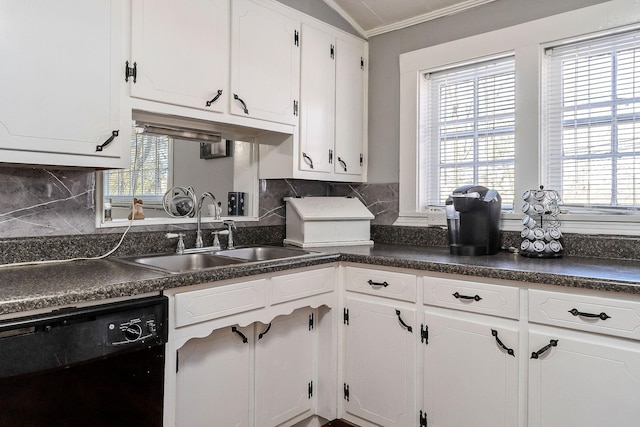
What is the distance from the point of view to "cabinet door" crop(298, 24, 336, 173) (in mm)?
2469

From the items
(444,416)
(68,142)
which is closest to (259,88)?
(68,142)

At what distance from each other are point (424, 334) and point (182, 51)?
66.5 inches

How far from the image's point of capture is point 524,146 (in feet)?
7.49

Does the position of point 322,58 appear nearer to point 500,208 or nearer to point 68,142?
point 500,208

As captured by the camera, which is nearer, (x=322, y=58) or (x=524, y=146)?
(x=524, y=146)

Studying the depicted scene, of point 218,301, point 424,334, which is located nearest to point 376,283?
point 424,334

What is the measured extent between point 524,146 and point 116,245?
215cm

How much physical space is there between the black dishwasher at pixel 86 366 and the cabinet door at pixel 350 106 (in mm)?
1639

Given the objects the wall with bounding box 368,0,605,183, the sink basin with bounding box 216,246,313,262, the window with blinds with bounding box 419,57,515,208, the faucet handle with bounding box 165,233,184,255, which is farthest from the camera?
the wall with bounding box 368,0,605,183

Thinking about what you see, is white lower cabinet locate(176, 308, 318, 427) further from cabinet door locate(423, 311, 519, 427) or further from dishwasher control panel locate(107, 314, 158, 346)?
cabinet door locate(423, 311, 519, 427)

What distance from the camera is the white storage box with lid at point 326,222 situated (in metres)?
2.47

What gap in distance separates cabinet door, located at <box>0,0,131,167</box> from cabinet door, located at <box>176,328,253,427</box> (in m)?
0.85

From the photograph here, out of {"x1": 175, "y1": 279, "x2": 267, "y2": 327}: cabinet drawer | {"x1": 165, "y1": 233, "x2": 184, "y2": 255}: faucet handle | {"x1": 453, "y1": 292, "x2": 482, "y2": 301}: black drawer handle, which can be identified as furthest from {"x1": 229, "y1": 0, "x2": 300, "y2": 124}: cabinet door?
{"x1": 453, "y1": 292, "x2": 482, "y2": 301}: black drawer handle

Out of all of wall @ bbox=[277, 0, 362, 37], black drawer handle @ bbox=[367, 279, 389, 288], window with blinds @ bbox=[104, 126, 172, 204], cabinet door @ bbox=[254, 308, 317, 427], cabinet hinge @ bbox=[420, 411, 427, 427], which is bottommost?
cabinet hinge @ bbox=[420, 411, 427, 427]
